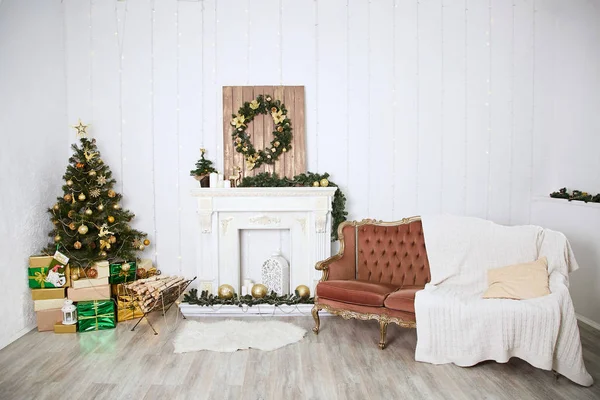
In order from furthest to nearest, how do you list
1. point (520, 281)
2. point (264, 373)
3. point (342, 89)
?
point (342, 89)
point (520, 281)
point (264, 373)

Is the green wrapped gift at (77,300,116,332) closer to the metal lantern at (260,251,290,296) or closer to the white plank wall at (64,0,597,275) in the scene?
the white plank wall at (64,0,597,275)

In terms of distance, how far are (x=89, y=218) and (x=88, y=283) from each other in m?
0.63

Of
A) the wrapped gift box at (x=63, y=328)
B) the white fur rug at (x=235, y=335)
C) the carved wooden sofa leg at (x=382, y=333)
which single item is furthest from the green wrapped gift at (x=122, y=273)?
the carved wooden sofa leg at (x=382, y=333)

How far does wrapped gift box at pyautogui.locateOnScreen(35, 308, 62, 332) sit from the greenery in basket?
1879 mm

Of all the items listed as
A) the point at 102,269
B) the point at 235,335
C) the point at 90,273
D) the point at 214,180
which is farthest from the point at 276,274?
the point at 90,273

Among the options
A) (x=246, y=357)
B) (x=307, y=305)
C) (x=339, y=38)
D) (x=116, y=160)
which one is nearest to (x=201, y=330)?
(x=246, y=357)

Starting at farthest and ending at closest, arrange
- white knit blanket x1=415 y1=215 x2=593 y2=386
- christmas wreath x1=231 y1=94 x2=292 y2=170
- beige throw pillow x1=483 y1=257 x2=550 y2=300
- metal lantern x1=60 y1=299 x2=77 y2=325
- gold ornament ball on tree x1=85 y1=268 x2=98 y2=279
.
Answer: christmas wreath x1=231 y1=94 x2=292 y2=170 → gold ornament ball on tree x1=85 y1=268 x2=98 y2=279 → metal lantern x1=60 y1=299 x2=77 y2=325 → beige throw pillow x1=483 y1=257 x2=550 y2=300 → white knit blanket x1=415 y1=215 x2=593 y2=386

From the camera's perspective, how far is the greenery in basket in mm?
5405

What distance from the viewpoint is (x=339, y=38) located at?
5621 millimetres

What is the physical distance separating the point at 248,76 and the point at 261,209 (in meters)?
1.51

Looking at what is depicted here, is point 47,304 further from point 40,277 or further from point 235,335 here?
point 235,335

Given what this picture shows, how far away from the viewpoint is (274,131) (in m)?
5.52

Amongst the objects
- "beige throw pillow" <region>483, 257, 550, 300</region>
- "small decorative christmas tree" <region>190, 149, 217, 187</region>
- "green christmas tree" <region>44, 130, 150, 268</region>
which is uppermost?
"small decorative christmas tree" <region>190, 149, 217, 187</region>

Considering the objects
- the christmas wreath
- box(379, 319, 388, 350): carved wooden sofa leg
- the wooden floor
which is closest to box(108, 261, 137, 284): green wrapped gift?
the wooden floor
